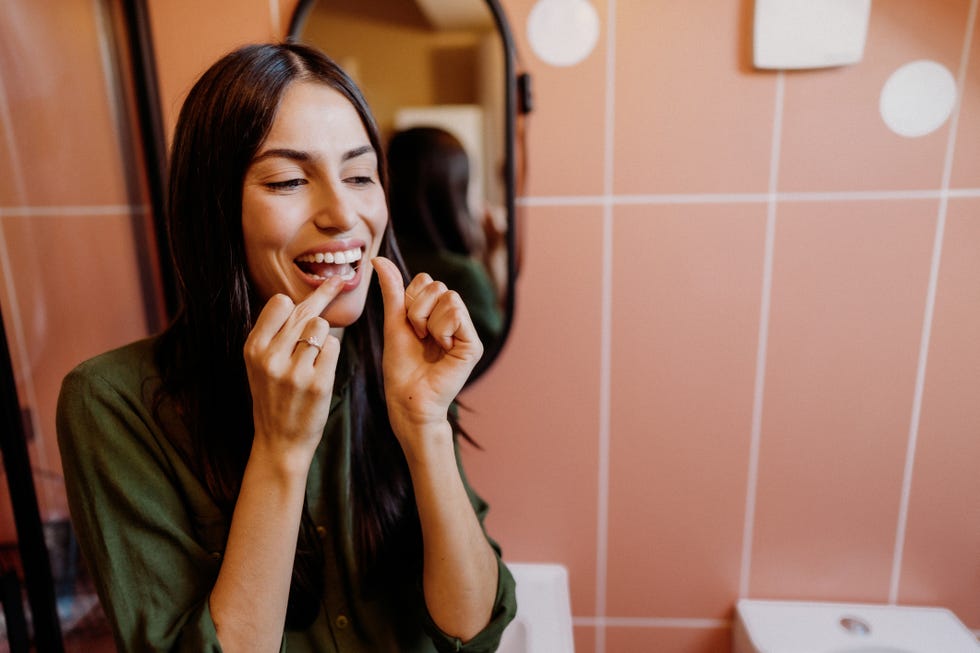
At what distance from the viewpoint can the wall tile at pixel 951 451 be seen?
2.83 feet

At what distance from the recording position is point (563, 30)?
830 millimetres

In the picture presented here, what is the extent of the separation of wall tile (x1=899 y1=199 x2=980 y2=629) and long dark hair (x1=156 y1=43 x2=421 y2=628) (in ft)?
2.62

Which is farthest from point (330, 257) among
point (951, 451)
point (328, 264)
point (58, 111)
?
point (951, 451)

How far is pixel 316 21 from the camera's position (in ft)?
2.82

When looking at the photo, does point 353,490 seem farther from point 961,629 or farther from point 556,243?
point 961,629

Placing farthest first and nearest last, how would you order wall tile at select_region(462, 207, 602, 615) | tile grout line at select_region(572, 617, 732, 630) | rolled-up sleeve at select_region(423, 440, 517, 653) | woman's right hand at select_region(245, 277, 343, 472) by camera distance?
tile grout line at select_region(572, 617, 732, 630) < wall tile at select_region(462, 207, 602, 615) < rolled-up sleeve at select_region(423, 440, 517, 653) < woman's right hand at select_region(245, 277, 343, 472)

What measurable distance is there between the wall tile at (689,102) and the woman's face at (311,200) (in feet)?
1.37

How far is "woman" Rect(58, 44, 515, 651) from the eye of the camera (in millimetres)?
546

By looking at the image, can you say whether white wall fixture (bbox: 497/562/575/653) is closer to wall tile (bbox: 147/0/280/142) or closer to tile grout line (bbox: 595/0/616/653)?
tile grout line (bbox: 595/0/616/653)

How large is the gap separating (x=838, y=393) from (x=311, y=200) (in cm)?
82

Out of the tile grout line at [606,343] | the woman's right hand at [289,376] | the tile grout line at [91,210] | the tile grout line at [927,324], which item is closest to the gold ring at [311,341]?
the woman's right hand at [289,376]

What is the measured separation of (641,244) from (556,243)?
0.13m

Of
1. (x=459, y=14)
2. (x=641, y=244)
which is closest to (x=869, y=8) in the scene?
(x=641, y=244)

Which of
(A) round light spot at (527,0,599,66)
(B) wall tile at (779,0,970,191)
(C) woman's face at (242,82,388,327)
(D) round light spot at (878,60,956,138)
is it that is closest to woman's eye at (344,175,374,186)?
(C) woman's face at (242,82,388,327)
